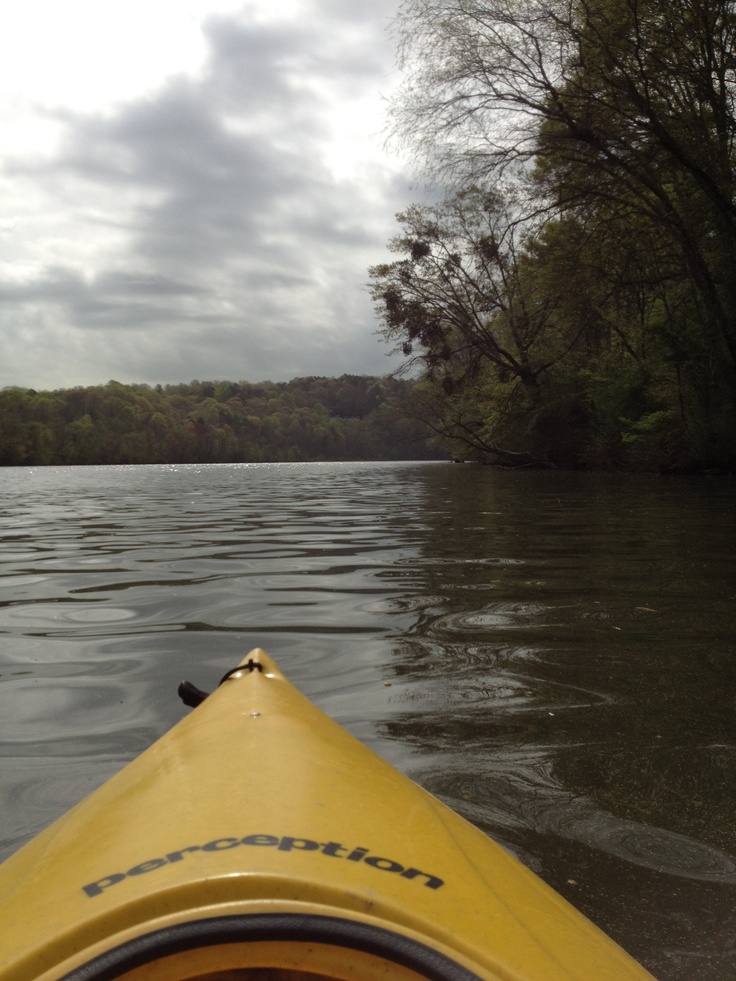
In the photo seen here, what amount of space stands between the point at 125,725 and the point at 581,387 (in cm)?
2771

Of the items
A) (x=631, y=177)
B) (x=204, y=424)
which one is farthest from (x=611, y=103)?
(x=204, y=424)

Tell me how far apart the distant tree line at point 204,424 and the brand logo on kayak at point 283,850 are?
7181 centimetres

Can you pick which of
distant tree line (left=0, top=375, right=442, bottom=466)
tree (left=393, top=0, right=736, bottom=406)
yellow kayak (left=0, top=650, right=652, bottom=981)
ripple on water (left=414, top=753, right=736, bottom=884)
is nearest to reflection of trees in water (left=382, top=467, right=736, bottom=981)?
ripple on water (left=414, top=753, right=736, bottom=884)

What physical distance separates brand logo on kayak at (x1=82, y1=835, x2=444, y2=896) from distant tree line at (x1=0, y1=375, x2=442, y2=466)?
236 feet

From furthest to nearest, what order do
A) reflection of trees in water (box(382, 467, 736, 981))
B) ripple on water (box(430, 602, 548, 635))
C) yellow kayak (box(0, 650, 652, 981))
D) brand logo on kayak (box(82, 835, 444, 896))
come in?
ripple on water (box(430, 602, 548, 635)) < reflection of trees in water (box(382, 467, 736, 981)) < brand logo on kayak (box(82, 835, 444, 896)) < yellow kayak (box(0, 650, 652, 981))

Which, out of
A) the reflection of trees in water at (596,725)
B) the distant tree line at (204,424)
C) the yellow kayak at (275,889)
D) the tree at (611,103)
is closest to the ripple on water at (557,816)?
the reflection of trees in water at (596,725)

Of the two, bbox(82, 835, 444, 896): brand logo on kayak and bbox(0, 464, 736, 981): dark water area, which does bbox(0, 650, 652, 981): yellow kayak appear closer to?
bbox(82, 835, 444, 896): brand logo on kayak

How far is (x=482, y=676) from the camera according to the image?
3473mm

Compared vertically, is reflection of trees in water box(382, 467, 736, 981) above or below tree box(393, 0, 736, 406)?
below

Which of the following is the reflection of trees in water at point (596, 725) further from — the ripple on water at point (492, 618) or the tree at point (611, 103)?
the tree at point (611, 103)

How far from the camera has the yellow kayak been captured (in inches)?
37.1

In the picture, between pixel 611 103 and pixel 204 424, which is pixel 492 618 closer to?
pixel 611 103

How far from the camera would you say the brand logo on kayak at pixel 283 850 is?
42.9 inches

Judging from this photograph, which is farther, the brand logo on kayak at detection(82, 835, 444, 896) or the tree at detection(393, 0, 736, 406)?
the tree at detection(393, 0, 736, 406)
